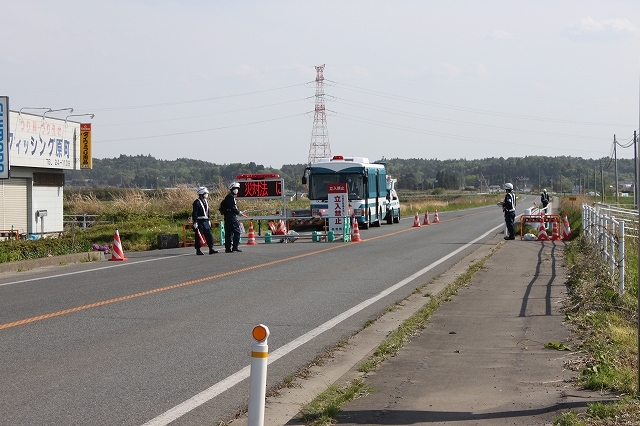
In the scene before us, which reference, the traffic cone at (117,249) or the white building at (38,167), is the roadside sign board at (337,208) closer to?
the traffic cone at (117,249)

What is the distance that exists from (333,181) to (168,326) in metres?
25.5

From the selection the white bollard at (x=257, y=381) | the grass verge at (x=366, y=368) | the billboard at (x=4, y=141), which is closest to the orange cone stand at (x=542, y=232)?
the grass verge at (x=366, y=368)

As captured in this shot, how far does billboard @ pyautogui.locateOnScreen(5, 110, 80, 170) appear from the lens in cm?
3878

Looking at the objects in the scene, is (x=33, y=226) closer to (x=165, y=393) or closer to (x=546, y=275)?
(x=546, y=275)

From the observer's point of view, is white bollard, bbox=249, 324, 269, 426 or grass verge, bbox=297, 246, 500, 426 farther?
grass verge, bbox=297, 246, 500, 426

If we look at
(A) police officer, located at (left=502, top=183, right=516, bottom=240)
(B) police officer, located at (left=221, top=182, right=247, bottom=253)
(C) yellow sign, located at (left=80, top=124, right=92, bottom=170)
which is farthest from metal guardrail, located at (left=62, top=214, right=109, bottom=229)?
(A) police officer, located at (left=502, top=183, right=516, bottom=240)

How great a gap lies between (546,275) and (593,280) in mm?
1922

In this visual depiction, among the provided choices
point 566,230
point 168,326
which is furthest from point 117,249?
point 566,230

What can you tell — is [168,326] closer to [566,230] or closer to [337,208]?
[337,208]

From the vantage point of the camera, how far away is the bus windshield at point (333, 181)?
34938 millimetres

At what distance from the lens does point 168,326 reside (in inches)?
388

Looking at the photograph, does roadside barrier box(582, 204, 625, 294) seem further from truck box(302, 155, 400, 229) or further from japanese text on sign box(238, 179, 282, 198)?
truck box(302, 155, 400, 229)

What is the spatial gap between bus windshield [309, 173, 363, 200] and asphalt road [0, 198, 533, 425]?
51.3 ft

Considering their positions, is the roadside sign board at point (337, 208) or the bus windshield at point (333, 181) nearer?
the roadside sign board at point (337, 208)
